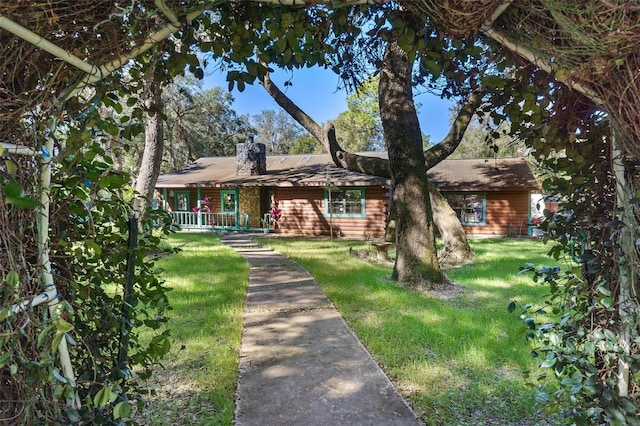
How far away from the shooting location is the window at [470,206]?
16.0m

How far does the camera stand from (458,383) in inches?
115

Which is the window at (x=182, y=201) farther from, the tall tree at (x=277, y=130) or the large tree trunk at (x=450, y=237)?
the tall tree at (x=277, y=130)

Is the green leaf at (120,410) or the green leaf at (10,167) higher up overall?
the green leaf at (10,167)

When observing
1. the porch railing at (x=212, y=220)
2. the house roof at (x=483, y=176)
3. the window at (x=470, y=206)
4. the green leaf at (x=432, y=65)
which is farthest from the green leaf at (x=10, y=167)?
the window at (x=470, y=206)

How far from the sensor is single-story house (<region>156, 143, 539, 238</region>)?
1550 cm

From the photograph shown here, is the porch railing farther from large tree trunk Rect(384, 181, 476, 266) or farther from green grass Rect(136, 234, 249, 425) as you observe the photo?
green grass Rect(136, 234, 249, 425)

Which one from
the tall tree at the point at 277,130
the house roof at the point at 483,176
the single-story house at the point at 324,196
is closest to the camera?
the house roof at the point at 483,176

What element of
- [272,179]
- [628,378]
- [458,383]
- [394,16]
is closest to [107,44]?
[394,16]

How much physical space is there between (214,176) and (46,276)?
57.7 feet

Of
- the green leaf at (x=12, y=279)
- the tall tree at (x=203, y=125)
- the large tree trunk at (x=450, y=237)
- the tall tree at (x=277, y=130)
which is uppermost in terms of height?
the tall tree at (x=277, y=130)

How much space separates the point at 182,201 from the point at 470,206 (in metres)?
13.5

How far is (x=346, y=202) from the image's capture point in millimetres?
16156

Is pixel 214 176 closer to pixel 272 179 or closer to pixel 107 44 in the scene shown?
pixel 272 179

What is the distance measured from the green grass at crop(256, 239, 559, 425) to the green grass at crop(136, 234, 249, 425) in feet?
4.23
